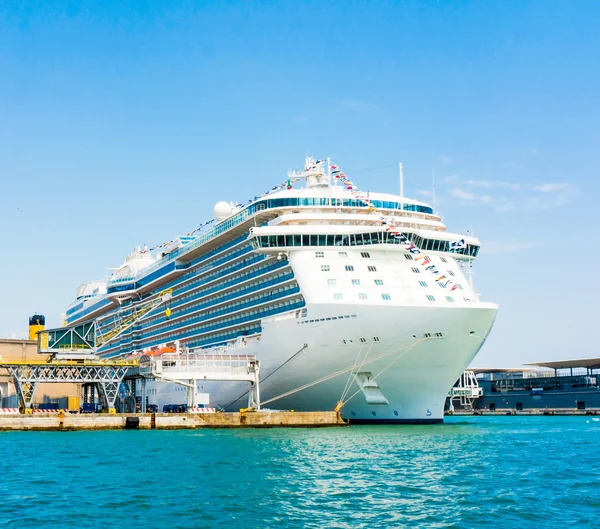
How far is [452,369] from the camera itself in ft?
158

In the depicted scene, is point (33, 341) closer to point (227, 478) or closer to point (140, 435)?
point (140, 435)

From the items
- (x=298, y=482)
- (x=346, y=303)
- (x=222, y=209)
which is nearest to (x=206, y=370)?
(x=346, y=303)

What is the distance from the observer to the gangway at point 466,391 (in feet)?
429

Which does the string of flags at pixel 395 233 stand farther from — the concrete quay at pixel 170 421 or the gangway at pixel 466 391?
the gangway at pixel 466 391

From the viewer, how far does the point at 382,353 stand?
46.9 m

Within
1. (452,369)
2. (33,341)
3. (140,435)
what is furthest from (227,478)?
(33,341)

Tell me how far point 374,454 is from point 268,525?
1439cm

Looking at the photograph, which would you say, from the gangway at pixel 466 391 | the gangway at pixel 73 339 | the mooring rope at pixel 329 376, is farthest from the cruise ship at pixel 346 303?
the gangway at pixel 466 391

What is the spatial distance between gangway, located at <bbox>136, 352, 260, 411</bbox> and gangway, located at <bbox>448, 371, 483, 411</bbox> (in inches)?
3154

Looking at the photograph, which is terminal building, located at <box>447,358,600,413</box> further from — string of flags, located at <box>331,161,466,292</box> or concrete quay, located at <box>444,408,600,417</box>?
string of flags, located at <box>331,161,466,292</box>

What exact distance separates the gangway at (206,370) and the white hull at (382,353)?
4.91 ft

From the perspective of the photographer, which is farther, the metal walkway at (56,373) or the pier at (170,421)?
the metal walkway at (56,373)

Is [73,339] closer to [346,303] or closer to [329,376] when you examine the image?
[329,376]

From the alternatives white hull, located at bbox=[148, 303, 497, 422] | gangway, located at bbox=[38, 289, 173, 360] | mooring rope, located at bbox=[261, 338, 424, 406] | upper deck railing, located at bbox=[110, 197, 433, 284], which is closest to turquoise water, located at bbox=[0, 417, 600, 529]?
white hull, located at bbox=[148, 303, 497, 422]
